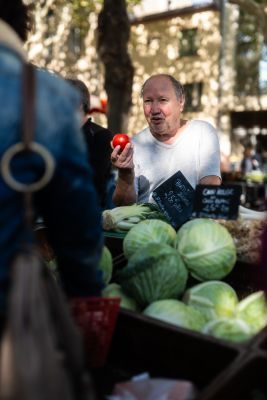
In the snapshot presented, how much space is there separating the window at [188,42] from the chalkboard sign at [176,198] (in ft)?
73.4

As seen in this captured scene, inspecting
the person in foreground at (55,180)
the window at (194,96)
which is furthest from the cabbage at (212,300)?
the window at (194,96)

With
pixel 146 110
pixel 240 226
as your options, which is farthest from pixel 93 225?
pixel 146 110

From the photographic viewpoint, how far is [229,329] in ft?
5.15

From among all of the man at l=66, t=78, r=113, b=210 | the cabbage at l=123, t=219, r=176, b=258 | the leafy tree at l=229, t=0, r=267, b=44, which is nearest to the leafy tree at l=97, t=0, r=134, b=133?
the man at l=66, t=78, r=113, b=210

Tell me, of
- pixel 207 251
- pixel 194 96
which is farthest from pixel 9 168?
pixel 194 96

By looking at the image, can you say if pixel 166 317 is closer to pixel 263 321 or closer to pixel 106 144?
pixel 263 321

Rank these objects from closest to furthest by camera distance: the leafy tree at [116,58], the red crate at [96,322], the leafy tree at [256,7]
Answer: the red crate at [96,322], the leafy tree at [116,58], the leafy tree at [256,7]

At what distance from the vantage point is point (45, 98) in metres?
→ 1.13

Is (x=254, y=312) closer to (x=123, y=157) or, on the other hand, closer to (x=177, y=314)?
(x=177, y=314)

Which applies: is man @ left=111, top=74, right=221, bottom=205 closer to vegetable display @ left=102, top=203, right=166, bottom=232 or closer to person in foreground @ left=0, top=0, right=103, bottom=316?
vegetable display @ left=102, top=203, right=166, bottom=232

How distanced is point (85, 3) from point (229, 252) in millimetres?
13067

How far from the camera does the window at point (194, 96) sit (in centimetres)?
2339

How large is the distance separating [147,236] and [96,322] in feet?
2.48

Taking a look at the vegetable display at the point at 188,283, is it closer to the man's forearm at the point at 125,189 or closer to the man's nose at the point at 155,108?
the man's forearm at the point at 125,189
